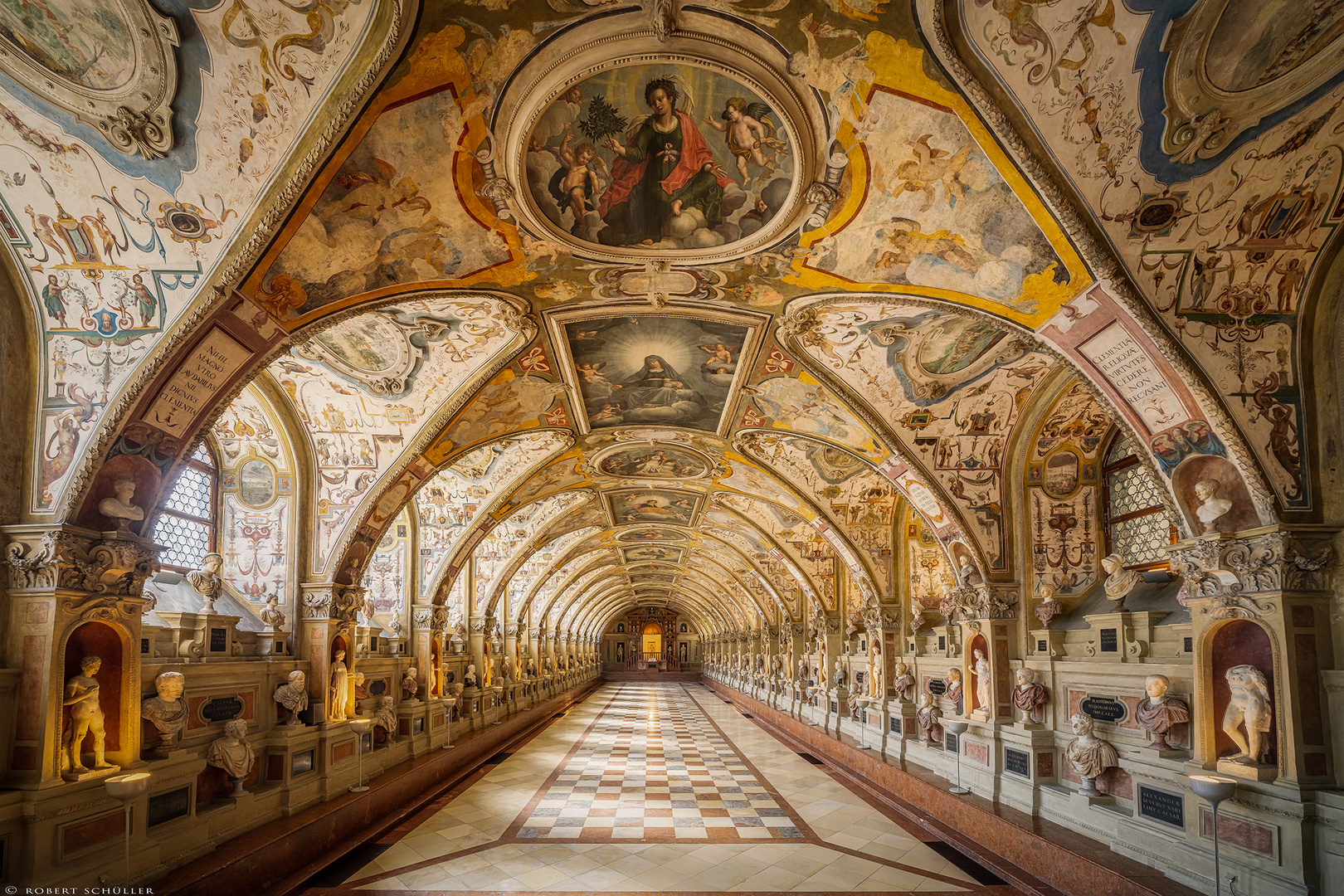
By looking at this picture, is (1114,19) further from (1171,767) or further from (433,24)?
(1171,767)

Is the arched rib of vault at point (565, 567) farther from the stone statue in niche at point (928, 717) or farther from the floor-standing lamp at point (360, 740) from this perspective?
the stone statue in niche at point (928, 717)

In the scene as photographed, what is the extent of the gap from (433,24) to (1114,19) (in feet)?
16.3

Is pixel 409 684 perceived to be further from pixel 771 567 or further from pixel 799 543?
pixel 771 567

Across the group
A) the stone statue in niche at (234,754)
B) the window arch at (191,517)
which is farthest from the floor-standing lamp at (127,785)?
the window arch at (191,517)

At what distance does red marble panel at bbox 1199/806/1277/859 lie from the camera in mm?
6770

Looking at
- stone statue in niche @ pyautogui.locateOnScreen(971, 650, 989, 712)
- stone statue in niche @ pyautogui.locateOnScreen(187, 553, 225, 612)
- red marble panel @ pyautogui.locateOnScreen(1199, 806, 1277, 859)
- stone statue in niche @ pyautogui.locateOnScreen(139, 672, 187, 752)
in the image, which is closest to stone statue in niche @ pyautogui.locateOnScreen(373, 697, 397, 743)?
stone statue in niche @ pyautogui.locateOnScreen(187, 553, 225, 612)

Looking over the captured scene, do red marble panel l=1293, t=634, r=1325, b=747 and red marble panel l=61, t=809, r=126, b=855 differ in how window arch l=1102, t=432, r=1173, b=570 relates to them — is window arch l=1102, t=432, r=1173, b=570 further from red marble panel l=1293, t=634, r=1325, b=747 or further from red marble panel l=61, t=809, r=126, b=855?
red marble panel l=61, t=809, r=126, b=855

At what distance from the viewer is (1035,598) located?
39.6 feet

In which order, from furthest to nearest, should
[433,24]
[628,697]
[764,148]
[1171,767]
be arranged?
[628,697] < [1171,767] < [764,148] < [433,24]

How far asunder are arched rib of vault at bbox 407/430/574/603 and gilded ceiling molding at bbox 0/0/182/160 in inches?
436

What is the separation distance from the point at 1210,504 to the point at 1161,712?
2.61m

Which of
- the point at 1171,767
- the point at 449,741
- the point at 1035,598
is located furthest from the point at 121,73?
the point at 449,741

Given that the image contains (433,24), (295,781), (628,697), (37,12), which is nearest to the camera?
(37,12)

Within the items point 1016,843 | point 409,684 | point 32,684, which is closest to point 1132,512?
point 1016,843
